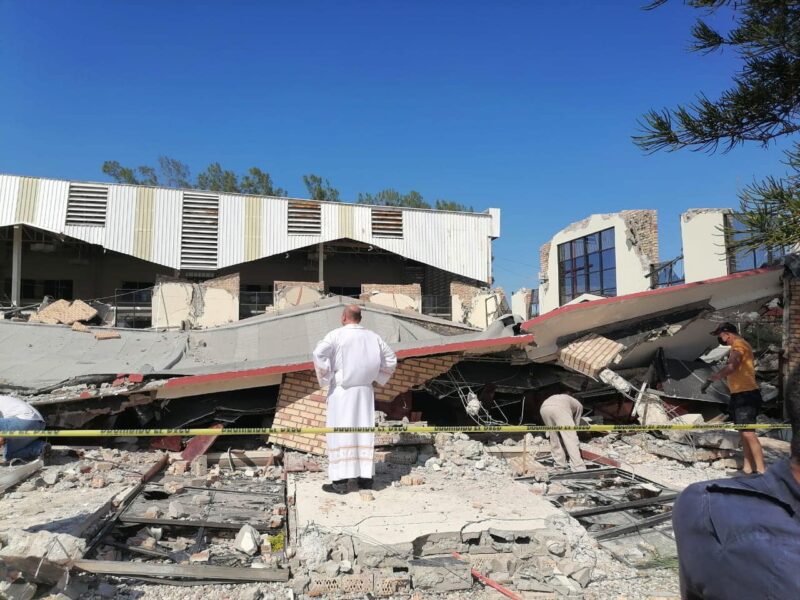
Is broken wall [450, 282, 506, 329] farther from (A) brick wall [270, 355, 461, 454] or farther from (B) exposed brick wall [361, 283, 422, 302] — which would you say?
(A) brick wall [270, 355, 461, 454]

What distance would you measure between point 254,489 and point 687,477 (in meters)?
4.38

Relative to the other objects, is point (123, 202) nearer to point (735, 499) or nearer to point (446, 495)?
point (446, 495)

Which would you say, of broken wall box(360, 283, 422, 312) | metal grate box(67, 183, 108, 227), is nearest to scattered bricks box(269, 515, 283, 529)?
broken wall box(360, 283, 422, 312)

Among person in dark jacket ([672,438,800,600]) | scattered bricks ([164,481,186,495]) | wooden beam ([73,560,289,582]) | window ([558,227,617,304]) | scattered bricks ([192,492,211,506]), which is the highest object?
window ([558,227,617,304])

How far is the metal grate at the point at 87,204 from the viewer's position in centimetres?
1870

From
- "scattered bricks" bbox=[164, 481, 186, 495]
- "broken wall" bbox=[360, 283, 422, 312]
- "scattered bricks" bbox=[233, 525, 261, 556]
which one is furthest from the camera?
"broken wall" bbox=[360, 283, 422, 312]

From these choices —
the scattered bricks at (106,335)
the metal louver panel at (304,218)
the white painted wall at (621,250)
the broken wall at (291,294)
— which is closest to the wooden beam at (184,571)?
the scattered bricks at (106,335)

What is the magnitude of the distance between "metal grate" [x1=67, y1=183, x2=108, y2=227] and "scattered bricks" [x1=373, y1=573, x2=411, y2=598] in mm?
18879

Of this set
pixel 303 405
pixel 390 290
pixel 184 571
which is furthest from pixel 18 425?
pixel 390 290

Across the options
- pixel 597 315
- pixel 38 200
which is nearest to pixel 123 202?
pixel 38 200

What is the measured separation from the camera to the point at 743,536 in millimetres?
1043

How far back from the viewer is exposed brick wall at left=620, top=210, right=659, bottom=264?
16.2 meters

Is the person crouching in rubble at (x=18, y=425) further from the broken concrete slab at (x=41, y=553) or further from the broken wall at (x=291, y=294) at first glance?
the broken wall at (x=291, y=294)

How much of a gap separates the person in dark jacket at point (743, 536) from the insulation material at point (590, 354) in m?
6.19
